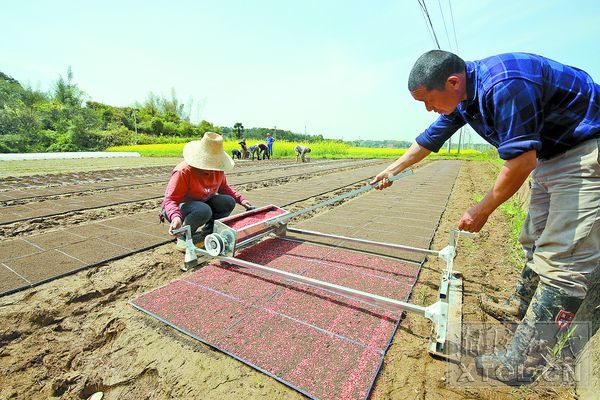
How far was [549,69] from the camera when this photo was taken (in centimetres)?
141

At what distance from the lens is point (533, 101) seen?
1308 millimetres

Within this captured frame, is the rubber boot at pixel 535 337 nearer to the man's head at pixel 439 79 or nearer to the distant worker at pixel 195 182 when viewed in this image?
the man's head at pixel 439 79

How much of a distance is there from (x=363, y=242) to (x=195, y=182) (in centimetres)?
195

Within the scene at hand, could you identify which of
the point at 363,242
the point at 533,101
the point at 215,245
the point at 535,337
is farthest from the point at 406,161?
the point at 215,245

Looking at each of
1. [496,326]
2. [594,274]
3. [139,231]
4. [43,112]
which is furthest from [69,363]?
[43,112]

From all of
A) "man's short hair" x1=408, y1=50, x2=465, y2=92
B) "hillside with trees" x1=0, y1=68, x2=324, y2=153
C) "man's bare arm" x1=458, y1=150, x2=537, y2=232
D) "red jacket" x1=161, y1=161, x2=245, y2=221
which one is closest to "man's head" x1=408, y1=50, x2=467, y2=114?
"man's short hair" x1=408, y1=50, x2=465, y2=92

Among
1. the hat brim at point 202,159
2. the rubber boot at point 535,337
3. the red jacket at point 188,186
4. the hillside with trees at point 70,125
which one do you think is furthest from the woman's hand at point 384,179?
the hillside with trees at point 70,125

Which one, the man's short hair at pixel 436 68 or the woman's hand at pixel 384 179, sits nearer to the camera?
the man's short hair at pixel 436 68

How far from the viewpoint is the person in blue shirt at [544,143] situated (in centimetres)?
134

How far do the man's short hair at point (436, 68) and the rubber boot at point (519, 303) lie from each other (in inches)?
59.6

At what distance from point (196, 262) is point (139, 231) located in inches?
62.7

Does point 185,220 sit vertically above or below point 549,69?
below

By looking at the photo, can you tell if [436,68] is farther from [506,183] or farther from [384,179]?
[384,179]

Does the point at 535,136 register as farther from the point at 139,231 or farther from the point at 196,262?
the point at 139,231
